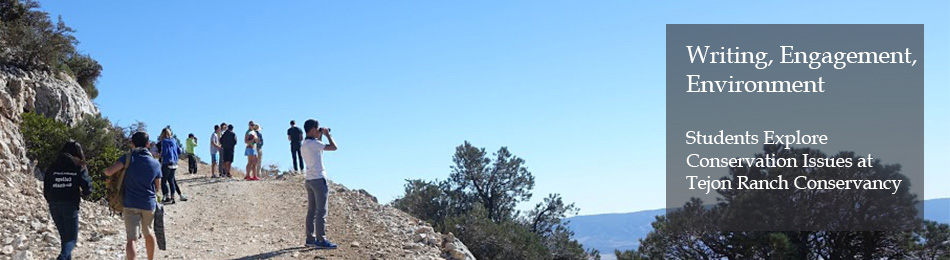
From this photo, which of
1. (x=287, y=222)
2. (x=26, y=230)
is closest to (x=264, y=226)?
(x=287, y=222)

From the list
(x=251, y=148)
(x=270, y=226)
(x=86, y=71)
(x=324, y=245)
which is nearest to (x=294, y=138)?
(x=251, y=148)

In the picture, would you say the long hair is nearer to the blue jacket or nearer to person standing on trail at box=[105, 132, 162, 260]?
person standing on trail at box=[105, 132, 162, 260]

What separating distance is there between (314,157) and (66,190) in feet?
9.64

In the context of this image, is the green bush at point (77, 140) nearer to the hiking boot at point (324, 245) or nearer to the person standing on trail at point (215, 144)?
the person standing on trail at point (215, 144)

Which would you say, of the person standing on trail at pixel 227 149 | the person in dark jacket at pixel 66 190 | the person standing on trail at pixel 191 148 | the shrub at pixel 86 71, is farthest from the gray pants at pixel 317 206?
the shrub at pixel 86 71

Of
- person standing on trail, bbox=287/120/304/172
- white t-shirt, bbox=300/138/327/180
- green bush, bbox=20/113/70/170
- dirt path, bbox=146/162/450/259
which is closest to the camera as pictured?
white t-shirt, bbox=300/138/327/180

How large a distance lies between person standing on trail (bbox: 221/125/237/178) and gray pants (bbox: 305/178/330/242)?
9.39 metres

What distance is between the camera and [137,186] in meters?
8.25

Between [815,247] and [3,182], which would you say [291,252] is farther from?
[815,247]

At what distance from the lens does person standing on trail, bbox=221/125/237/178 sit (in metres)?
19.4

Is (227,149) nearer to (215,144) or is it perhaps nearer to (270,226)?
(215,144)

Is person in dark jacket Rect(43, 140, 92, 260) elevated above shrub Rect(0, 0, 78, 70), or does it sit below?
below

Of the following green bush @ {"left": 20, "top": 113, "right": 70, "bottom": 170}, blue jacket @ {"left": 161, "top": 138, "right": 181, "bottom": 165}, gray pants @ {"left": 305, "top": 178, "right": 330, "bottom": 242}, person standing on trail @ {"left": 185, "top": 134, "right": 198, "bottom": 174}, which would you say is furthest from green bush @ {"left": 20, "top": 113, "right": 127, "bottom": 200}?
gray pants @ {"left": 305, "top": 178, "right": 330, "bottom": 242}

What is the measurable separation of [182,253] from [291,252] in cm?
154
